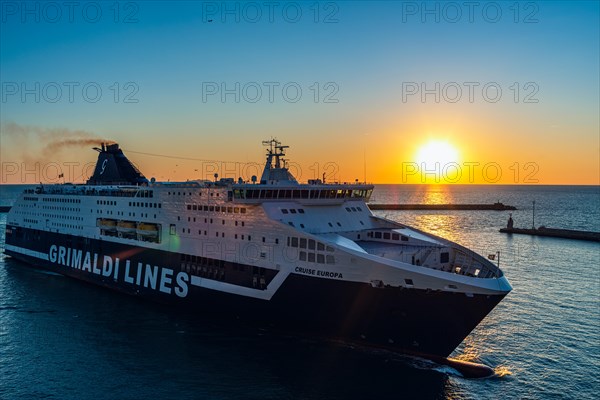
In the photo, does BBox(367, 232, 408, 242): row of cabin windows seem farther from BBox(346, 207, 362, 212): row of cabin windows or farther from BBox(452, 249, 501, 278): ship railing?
BBox(452, 249, 501, 278): ship railing

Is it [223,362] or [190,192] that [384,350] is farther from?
[190,192]

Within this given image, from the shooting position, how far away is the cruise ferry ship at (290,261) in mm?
18938

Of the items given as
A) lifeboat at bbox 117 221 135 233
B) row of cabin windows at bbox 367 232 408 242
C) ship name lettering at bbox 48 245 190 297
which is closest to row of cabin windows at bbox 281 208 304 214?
row of cabin windows at bbox 367 232 408 242

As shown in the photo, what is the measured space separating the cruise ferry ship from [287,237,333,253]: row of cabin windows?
70mm

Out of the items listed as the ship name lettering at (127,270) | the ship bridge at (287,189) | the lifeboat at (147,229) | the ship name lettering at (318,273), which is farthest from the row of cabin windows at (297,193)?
the lifeboat at (147,229)

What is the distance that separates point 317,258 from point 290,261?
4.75ft

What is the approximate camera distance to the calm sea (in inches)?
702

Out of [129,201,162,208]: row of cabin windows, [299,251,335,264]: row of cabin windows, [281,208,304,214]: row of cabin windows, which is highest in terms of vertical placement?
[129,201,162,208]: row of cabin windows

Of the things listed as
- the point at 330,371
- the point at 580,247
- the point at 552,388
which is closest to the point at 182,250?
the point at 330,371

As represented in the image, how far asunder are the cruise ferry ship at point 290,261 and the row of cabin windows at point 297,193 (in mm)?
58

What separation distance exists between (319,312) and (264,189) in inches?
271

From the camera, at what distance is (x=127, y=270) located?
99.4 ft

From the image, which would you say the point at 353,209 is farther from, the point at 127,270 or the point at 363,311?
the point at 127,270

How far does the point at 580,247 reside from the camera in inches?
2343
